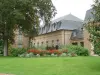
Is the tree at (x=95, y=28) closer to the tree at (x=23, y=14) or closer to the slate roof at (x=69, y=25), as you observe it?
the tree at (x=23, y=14)

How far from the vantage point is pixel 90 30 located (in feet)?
49.7

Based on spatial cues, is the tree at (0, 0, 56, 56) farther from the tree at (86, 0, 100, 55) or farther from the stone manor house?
the tree at (86, 0, 100, 55)

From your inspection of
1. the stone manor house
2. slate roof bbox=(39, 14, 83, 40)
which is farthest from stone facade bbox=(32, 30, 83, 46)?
slate roof bbox=(39, 14, 83, 40)

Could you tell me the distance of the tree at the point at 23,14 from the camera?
98.6 feet

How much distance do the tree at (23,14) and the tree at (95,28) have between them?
1568 cm

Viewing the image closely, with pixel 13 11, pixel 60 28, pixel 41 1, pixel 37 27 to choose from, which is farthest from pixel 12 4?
pixel 60 28

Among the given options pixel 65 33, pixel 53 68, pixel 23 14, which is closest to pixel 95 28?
pixel 53 68

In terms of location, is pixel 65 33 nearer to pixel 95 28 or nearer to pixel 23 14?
pixel 23 14

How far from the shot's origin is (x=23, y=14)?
106 ft

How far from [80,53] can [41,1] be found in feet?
29.1

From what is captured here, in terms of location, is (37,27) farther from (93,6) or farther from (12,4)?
(93,6)

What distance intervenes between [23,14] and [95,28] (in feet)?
59.9

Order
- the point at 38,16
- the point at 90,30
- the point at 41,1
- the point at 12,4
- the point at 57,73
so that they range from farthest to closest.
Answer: the point at 38,16 < the point at 41,1 < the point at 12,4 < the point at 90,30 < the point at 57,73

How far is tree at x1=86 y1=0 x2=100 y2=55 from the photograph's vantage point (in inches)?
580
